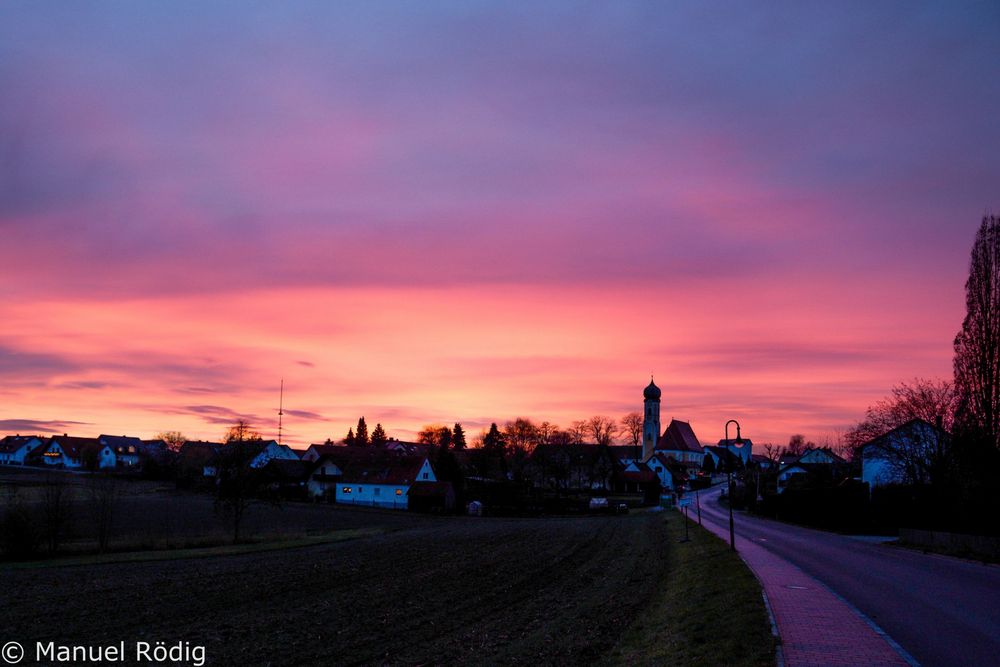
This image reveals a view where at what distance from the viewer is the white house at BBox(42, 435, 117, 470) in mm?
163250

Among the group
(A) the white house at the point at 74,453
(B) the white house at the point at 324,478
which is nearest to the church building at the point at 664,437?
(B) the white house at the point at 324,478

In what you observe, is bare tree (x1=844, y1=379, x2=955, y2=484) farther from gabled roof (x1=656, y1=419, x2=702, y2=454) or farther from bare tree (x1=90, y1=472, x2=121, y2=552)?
gabled roof (x1=656, y1=419, x2=702, y2=454)

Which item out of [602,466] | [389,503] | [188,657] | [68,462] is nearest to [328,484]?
[389,503]

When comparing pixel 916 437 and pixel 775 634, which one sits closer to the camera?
pixel 775 634

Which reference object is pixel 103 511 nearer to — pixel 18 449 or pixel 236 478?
pixel 236 478

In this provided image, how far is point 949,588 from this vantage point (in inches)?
840

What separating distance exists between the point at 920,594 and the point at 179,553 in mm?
35213

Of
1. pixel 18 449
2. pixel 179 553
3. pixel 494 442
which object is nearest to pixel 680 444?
pixel 494 442

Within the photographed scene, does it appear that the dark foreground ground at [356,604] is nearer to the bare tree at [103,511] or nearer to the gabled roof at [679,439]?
the bare tree at [103,511]

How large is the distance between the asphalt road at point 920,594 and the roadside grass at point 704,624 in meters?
2.67

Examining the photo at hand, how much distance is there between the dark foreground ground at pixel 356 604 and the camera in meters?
17.2

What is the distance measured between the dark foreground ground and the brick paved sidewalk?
13.7 ft

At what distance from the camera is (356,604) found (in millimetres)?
22594

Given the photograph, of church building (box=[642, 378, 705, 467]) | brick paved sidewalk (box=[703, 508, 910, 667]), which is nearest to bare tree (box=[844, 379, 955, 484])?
brick paved sidewalk (box=[703, 508, 910, 667])
